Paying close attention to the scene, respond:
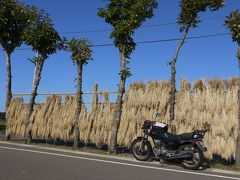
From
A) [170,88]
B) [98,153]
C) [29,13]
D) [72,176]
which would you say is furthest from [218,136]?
[29,13]

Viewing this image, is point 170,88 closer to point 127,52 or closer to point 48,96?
point 127,52

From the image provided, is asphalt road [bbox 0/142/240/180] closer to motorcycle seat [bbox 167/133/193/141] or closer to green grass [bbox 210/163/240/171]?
motorcycle seat [bbox 167/133/193/141]

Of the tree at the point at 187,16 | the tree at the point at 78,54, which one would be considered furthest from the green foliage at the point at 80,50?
the tree at the point at 187,16

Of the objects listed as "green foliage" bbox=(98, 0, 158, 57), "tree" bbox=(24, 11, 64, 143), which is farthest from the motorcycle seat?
A: "tree" bbox=(24, 11, 64, 143)

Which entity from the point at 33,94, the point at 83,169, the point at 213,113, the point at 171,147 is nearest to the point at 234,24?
the point at 213,113

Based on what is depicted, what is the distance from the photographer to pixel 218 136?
13312mm

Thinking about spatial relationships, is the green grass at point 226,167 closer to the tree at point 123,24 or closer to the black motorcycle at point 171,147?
the black motorcycle at point 171,147

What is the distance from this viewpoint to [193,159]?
463 inches

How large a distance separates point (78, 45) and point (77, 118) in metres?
2.79

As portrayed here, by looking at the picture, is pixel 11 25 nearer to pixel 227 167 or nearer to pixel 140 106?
pixel 140 106

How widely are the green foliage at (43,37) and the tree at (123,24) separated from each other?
3.29m

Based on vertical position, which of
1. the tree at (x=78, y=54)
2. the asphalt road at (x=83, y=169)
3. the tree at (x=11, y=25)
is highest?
the tree at (x=11, y=25)

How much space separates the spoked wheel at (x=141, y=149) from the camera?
13.0m

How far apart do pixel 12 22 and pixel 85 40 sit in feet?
16.1
